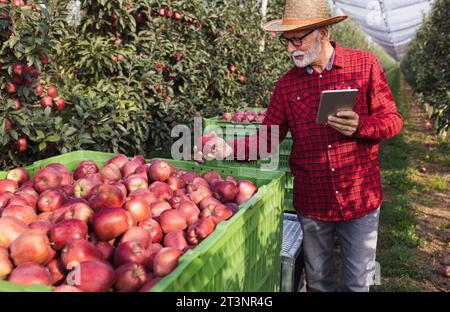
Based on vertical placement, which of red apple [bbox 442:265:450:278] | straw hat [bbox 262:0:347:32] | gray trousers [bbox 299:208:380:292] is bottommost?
red apple [bbox 442:265:450:278]

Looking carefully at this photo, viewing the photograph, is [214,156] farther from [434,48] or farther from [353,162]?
[434,48]

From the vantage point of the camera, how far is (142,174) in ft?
8.11

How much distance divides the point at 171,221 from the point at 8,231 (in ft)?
2.19

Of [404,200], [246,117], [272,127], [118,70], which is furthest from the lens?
[404,200]

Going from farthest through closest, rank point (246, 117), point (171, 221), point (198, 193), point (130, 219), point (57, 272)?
1. point (246, 117)
2. point (198, 193)
3. point (171, 221)
4. point (130, 219)
5. point (57, 272)

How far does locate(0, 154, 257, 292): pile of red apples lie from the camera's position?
153 cm

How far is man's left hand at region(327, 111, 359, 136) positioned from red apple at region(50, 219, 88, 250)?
1357 millimetres

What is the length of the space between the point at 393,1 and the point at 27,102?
53.3 feet

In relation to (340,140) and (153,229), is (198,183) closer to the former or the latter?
(153,229)

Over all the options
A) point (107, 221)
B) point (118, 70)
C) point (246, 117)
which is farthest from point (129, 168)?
point (246, 117)

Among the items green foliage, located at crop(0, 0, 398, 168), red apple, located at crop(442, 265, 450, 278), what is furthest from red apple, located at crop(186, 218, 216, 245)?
red apple, located at crop(442, 265, 450, 278)

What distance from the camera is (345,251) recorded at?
8.66ft

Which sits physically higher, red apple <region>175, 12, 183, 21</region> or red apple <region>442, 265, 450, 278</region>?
red apple <region>175, 12, 183, 21</region>

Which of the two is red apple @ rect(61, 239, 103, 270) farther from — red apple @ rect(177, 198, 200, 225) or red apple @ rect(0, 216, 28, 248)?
red apple @ rect(177, 198, 200, 225)
